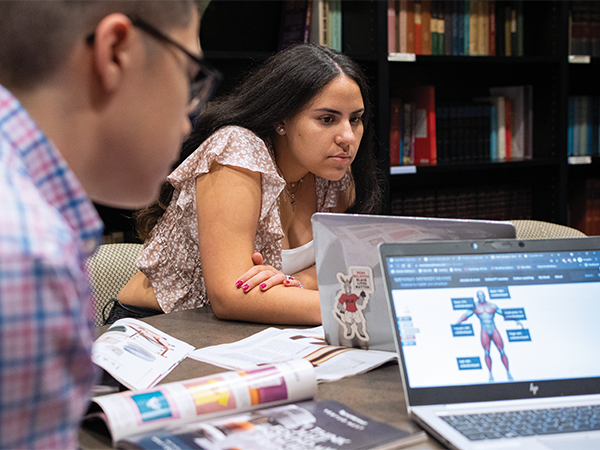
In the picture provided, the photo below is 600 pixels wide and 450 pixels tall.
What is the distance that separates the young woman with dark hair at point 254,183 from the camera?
135 cm

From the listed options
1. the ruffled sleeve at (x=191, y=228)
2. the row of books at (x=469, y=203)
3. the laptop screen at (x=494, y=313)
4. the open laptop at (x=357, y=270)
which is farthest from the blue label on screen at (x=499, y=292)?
the row of books at (x=469, y=203)

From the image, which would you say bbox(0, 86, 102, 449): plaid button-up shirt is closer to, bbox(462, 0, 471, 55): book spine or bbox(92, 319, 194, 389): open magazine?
bbox(92, 319, 194, 389): open magazine

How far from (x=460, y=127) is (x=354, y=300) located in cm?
193

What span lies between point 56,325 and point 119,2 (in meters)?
0.28

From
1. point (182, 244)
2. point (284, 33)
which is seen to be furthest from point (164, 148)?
point (284, 33)

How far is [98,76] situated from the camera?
491 mm

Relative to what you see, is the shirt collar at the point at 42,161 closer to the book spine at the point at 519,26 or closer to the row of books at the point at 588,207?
the book spine at the point at 519,26

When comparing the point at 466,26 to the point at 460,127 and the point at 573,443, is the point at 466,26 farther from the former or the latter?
the point at 573,443

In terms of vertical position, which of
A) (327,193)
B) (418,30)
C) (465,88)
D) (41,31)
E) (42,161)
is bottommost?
(327,193)

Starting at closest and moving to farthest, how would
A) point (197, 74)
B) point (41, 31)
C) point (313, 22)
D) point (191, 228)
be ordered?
1. point (41, 31)
2. point (197, 74)
3. point (191, 228)
4. point (313, 22)

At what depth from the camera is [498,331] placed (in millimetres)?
752

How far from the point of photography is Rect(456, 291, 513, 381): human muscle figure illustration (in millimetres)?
740

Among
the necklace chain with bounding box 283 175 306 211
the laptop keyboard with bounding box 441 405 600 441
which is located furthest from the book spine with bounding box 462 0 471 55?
the laptop keyboard with bounding box 441 405 600 441

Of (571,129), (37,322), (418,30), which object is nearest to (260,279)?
(37,322)
